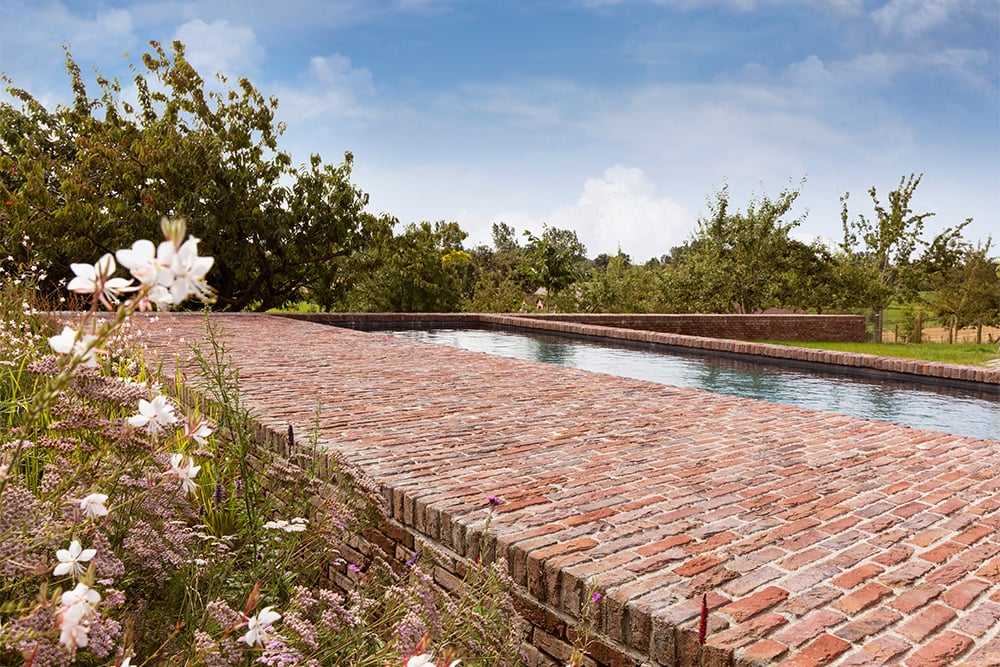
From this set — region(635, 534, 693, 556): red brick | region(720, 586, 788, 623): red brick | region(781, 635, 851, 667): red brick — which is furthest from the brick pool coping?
region(781, 635, 851, 667): red brick

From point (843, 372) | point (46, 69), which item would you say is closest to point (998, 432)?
point (843, 372)

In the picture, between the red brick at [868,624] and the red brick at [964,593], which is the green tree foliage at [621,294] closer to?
the red brick at [964,593]

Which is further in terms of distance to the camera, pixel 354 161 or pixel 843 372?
pixel 354 161

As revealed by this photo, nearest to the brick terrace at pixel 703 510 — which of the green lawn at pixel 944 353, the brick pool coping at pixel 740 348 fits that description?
the brick pool coping at pixel 740 348

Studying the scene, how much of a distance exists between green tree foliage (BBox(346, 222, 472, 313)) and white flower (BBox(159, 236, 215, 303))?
17.3 meters

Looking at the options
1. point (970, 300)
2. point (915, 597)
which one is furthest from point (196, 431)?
point (970, 300)

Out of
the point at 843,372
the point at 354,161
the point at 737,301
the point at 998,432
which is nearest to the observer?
the point at 998,432

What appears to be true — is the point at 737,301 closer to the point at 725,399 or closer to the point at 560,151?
the point at 560,151

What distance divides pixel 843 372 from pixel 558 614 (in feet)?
26.3

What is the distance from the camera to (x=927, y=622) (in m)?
1.89

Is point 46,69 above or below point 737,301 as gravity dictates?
above

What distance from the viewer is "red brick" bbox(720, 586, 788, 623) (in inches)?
73.6

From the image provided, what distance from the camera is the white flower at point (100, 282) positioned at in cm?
82

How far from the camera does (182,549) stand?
1896 mm
